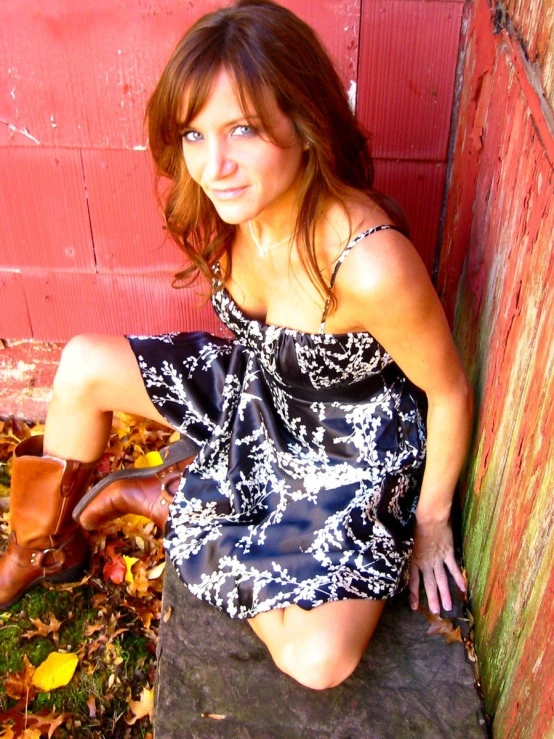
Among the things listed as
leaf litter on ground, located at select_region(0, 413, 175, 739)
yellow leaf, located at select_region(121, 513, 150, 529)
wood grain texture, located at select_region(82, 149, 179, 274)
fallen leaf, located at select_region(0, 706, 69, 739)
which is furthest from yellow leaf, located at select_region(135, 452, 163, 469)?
fallen leaf, located at select_region(0, 706, 69, 739)

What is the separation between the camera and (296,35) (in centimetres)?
153

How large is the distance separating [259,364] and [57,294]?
3.73ft

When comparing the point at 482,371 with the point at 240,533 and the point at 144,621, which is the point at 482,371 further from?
the point at 144,621

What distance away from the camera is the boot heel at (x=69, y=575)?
2361 mm

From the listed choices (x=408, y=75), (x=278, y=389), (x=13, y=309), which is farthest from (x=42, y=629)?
(x=408, y=75)

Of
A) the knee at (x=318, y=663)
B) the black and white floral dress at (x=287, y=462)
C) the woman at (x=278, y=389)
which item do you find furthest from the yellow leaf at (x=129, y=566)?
the knee at (x=318, y=663)

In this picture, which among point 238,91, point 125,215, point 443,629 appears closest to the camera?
point 238,91

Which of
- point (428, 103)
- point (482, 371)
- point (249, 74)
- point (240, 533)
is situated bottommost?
point (240, 533)

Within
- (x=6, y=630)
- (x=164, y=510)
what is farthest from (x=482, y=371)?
(x=6, y=630)

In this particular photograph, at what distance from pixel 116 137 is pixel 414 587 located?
174 centimetres

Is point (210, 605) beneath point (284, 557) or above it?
beneath

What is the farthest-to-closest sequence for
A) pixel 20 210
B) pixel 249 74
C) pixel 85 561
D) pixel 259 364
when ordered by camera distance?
pixel 20 210
pixel 85 561
pixel 259 364
pixel 249 74

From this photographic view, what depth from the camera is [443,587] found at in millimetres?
1821

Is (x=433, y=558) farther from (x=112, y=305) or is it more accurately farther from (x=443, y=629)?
(x=112, y=305)
